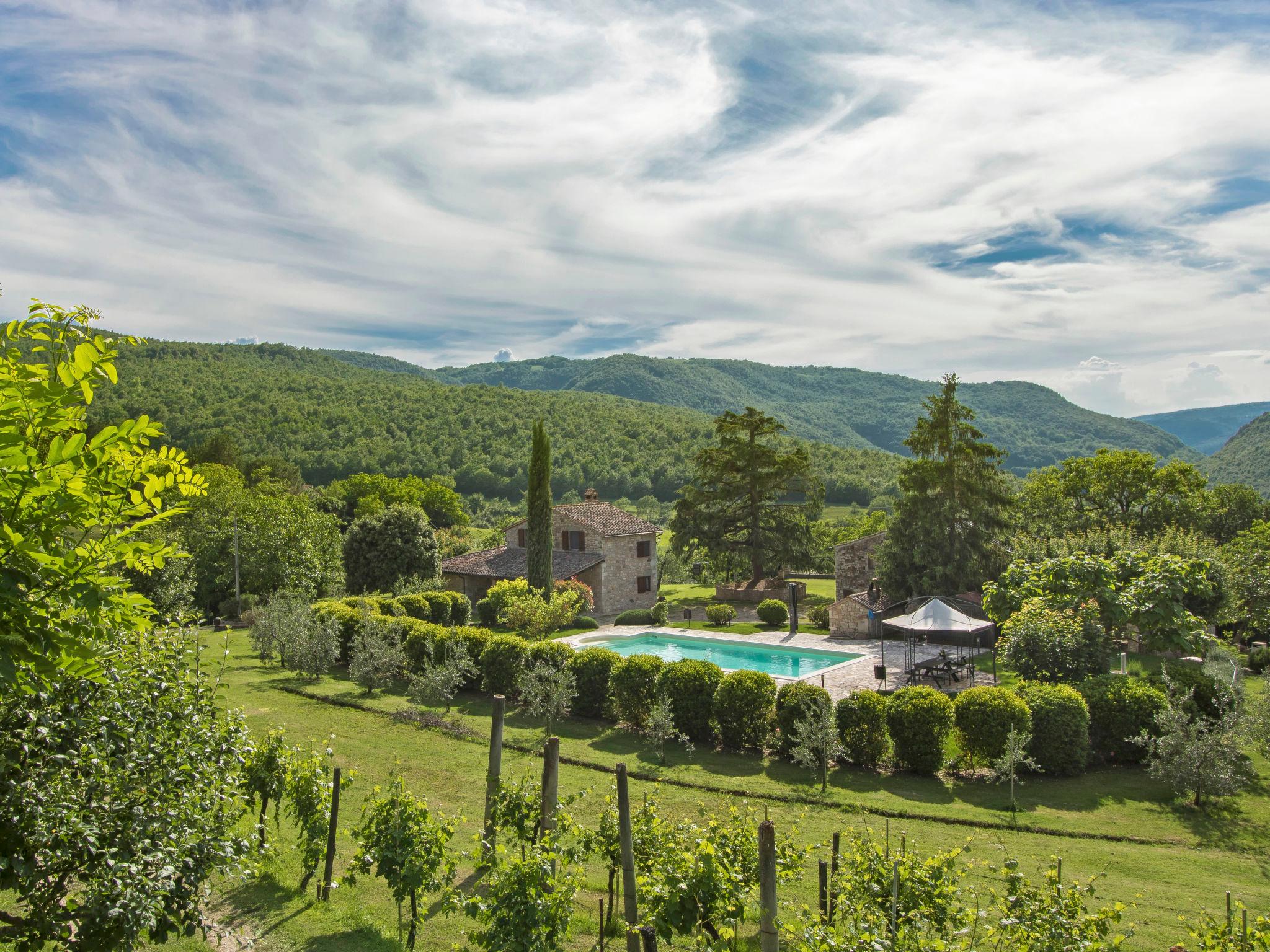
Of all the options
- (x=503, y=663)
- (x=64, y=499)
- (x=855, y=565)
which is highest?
(x=64, y=499)

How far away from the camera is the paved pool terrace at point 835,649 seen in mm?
19953

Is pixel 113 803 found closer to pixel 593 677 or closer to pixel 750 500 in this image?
pixel 593 677

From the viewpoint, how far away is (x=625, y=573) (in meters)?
37.2

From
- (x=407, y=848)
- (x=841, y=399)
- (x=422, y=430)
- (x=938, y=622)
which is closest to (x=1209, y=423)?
(x=841, y=399)

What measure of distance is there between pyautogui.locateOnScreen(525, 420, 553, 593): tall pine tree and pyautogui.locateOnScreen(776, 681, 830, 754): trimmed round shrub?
58.2 ft

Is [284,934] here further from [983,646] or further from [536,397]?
[536,397]

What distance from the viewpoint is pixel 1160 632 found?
16641 millimetres

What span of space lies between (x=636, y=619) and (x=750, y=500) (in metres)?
9.65

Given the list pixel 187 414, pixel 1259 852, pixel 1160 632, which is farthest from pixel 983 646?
pixel 187 414

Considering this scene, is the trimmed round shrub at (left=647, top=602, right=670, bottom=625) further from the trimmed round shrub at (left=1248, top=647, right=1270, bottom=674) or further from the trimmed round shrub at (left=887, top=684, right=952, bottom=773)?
the trimmed round shrub at (left=1248, top=647, right=1270, bottom=674)

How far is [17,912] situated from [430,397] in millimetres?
83136

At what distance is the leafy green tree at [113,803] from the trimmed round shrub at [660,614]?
2738 cm

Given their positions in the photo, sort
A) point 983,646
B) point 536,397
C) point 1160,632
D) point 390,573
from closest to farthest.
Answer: point 1160,632 → point 983,646 → point 390,573 → point 536,397

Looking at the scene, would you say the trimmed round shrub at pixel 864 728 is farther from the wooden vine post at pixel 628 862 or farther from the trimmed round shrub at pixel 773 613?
the trimmed round shrub at pixel 773 613
